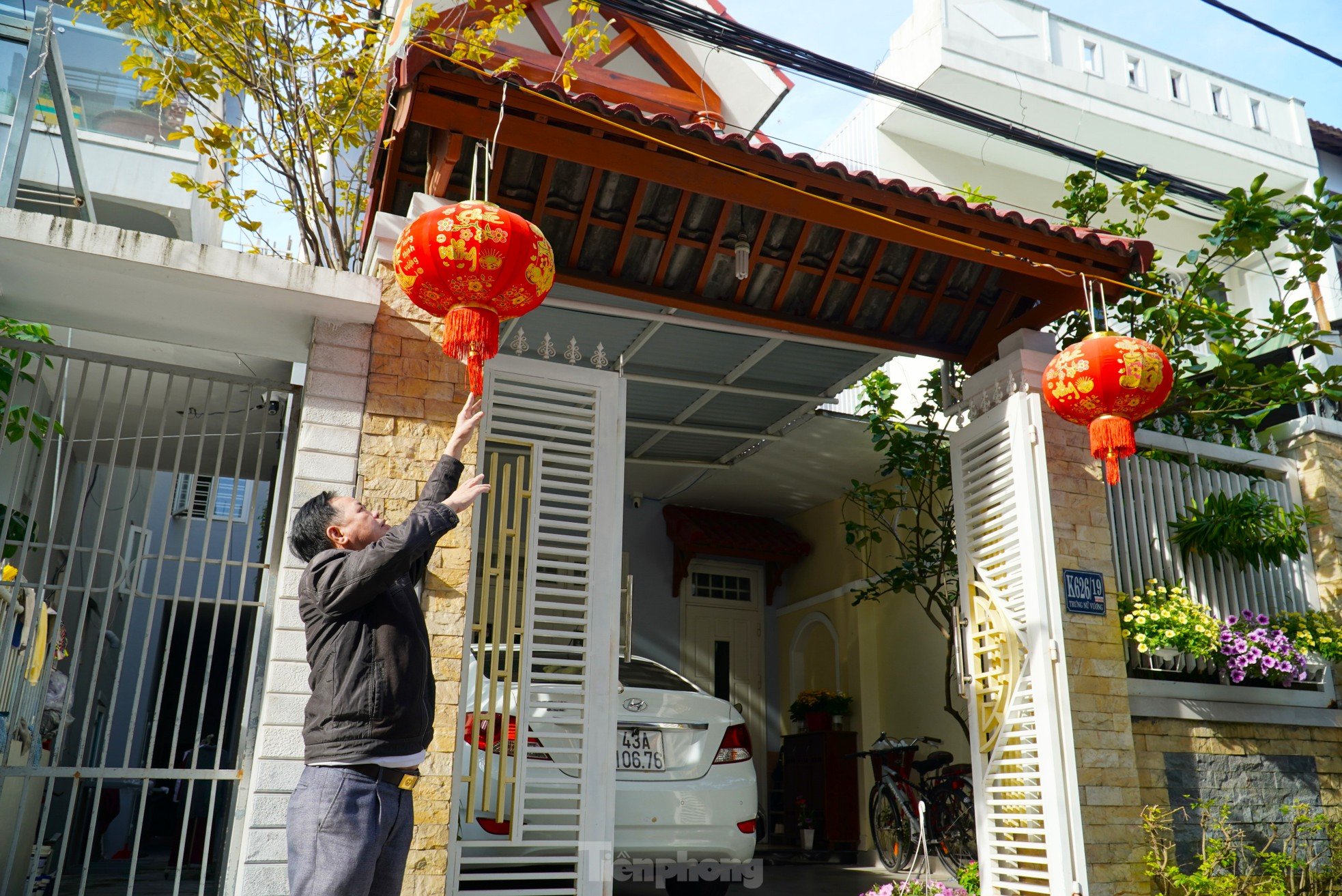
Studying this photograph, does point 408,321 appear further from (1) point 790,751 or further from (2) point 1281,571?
(1) point 790,751

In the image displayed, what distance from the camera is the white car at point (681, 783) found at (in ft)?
17.1

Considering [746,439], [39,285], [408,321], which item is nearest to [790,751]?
[746,439]

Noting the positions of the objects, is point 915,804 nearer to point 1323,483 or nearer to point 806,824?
point 806,824

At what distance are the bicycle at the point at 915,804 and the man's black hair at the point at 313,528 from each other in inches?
231

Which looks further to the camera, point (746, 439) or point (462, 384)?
point (746, 439)

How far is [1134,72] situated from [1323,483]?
8114 millimetres

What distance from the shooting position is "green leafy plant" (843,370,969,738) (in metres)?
8.16

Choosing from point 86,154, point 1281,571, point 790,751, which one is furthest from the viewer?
point 790,751

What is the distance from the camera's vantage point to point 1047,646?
17.4ft

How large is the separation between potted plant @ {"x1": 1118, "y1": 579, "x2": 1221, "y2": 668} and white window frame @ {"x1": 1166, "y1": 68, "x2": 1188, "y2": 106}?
9.73 meters

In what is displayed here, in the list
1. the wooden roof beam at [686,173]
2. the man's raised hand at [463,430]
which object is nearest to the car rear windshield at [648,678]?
the wooden roof beam at [686,173]

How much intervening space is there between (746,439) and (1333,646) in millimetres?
4751

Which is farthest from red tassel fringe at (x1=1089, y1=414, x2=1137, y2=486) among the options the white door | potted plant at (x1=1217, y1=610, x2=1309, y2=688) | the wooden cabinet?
the white door

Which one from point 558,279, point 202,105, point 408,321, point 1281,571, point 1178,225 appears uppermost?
point 1178,225
